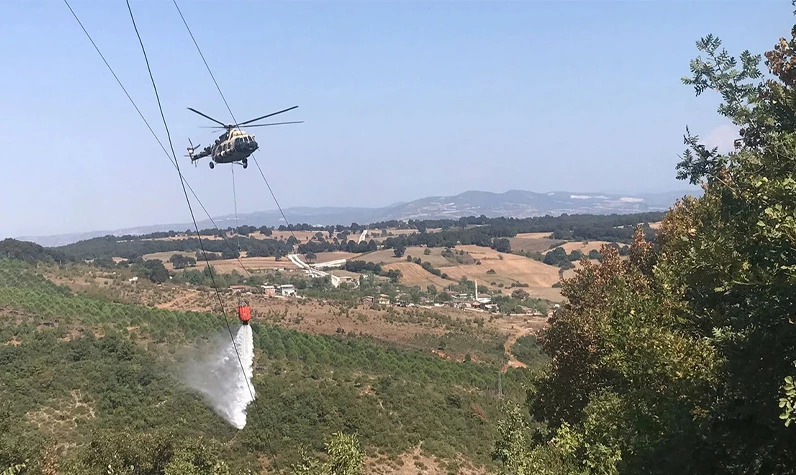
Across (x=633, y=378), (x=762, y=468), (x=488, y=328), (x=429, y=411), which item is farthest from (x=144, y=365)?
(x=488, y=328)

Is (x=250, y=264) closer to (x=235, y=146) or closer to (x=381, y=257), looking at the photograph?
(x=381, y=257)

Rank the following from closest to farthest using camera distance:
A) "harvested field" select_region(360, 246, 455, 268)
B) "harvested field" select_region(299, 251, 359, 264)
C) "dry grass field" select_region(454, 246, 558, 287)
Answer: "dry grass field" select_region(454, 246, 558, 287), "harvested field" select_region(360, 246, 455, 268), "harvested field" select_region(299, 251, 359, 264)

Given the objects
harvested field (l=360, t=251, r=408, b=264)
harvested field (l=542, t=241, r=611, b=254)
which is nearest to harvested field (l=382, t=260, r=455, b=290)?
harvested field (l=360, t=251, r=408, b=264)

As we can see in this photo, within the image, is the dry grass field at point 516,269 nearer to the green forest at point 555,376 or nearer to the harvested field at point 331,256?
the harvested field at point 331,256

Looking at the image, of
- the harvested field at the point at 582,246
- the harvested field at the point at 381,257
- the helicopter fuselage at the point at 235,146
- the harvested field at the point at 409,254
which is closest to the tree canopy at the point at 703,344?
the helicopter fuselage at the point at 235,146

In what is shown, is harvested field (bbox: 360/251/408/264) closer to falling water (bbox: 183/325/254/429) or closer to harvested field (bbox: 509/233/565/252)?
harvested field (bbox: 509/233/565/252)

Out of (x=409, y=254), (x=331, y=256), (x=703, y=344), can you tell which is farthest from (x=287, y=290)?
(x=703, y=344)
